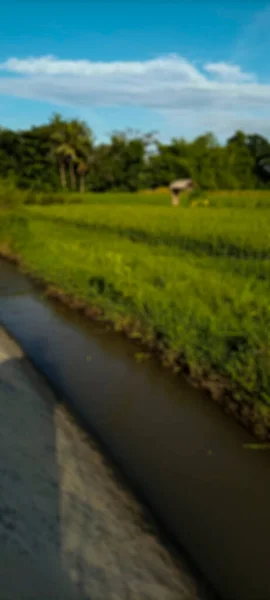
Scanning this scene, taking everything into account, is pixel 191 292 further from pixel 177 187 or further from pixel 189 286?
pixel 177 187


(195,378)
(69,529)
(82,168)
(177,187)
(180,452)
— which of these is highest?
(82,168)

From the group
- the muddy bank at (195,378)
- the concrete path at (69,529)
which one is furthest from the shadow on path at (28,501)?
the muddy bank at (195,378)

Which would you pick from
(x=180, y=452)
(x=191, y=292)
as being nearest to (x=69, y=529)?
(x=180, y=452)

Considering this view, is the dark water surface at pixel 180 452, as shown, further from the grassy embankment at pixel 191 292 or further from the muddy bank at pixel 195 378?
the grassy embankment at pixel 191 292

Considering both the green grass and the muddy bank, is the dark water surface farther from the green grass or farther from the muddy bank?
the green grass

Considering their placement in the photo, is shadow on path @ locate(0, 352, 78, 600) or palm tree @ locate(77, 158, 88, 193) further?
palm tree @ locate(77, 158, 88, 193)

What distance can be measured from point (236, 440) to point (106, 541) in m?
1.48

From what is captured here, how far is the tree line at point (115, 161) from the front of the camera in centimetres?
3128

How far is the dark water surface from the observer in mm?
2221

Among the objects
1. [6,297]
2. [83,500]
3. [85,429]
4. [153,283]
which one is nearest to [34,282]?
[6,297]

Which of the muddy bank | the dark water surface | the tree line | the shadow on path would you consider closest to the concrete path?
the shadow on path

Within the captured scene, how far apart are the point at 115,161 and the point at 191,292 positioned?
109 feet

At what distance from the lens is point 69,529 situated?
1857 mm

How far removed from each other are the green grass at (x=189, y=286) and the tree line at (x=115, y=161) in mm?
22234
